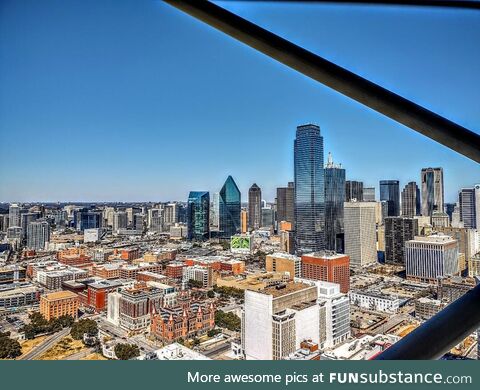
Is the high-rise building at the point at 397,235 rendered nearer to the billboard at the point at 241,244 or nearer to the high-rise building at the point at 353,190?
the high-rise building at the point at 353,190

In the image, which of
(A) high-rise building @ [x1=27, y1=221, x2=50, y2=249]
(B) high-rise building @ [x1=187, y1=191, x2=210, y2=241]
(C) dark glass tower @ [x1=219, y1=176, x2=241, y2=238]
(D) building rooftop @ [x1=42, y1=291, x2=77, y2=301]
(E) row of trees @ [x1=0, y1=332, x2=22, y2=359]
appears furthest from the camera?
(C) dark glass tower @ [x1=219, y1=176, x2=241, y2=238]

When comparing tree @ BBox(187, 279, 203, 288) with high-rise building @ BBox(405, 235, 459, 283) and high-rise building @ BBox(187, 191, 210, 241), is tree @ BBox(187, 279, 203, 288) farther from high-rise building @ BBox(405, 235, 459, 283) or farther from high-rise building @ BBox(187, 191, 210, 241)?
high-rise building @ BBox(187, 191, 210, 241)

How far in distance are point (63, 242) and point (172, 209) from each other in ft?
14.2

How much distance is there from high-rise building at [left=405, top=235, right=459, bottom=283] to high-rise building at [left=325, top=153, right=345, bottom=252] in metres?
3.27

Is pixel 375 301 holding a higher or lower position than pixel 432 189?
lower

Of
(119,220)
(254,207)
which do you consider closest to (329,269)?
(119,220)

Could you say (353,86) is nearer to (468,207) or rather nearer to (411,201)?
(468,207)

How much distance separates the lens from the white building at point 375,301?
6.39 m

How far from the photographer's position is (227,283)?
784 cm

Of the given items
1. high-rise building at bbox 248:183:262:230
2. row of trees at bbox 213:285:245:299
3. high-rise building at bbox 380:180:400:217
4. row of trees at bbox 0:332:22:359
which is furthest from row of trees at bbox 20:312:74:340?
high-rise building at bbox 248:183:262:230

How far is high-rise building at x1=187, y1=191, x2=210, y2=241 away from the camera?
13.5 metres

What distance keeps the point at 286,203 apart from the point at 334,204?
191 cm

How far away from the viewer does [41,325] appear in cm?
493
